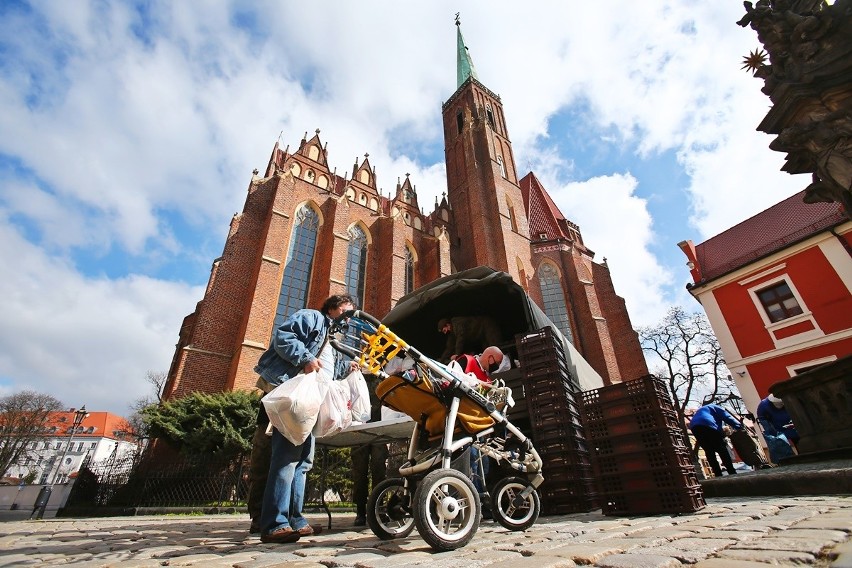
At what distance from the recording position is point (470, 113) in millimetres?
30500

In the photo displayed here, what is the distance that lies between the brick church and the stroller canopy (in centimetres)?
941

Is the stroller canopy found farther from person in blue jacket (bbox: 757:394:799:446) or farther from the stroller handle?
the stroller handle

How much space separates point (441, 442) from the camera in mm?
2918

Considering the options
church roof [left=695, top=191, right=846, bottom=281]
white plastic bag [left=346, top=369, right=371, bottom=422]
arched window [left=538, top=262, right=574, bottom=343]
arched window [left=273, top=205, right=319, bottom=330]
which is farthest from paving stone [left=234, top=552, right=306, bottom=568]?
arched window [left=538, top=262, right=574, bottom=343]

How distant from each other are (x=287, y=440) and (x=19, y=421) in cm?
4546

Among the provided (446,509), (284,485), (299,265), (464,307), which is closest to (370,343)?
(284,485)

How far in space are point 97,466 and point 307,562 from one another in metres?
14.9

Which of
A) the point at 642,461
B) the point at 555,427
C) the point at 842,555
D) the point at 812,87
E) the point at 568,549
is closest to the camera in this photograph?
the point at 842,555

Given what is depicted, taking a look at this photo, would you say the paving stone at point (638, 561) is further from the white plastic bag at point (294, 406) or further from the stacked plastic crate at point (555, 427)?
the stacked plastic crate at point (555, 427)

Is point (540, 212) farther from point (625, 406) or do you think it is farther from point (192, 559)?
point (192, 559)

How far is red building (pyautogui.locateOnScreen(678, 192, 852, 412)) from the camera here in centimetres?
1373

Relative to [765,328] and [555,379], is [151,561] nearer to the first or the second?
[555,379]

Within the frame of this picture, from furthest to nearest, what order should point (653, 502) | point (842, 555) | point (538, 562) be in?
point (653, 502) < point (538, 562) < point (842, 555)

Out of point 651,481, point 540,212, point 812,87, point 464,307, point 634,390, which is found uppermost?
point 540,212
